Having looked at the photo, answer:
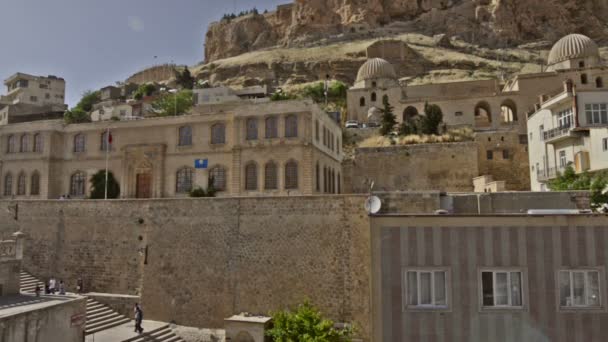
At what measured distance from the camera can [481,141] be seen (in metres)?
36.9

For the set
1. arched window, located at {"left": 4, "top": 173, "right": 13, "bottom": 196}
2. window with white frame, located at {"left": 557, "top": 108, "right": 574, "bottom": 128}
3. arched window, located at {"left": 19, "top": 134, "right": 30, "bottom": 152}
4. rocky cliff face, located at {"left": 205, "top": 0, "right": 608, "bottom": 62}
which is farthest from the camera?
rocky cliff face, located at {"left": 205, "top": 0, "right": 608, "bottom": 62}

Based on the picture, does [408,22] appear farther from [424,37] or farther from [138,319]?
[138,319]

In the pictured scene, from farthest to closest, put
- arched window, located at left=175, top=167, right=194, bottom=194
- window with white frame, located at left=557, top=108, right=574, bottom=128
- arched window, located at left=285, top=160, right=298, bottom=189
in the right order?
arched window, located at left=175, top=167, right=194, bottom=194 → arched window, located at left=285, top=160, right=298, bottom=189 → window with white frame, located at left=557, top=108, right=574, bottom=128

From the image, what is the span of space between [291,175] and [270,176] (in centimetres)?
139

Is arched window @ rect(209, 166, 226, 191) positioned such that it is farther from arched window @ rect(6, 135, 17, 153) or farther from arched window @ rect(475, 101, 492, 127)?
arched window @ rect(475, 101, 492, 127)

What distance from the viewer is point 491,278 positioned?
1116 centimetres

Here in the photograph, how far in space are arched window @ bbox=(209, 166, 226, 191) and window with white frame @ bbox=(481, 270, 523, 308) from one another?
64.4ft

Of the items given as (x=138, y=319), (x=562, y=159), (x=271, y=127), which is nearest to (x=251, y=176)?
(x=271, y=127)

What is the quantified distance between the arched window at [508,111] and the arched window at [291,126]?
93.3ft

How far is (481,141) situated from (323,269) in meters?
24.6

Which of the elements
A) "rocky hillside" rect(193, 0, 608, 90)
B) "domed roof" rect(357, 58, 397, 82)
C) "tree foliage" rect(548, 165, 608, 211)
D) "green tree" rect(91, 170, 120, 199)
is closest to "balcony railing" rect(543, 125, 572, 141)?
"tree foliage" rect(548, 165, 608, 211)

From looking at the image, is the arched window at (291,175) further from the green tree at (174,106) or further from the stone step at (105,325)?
the green tree at (174,106)

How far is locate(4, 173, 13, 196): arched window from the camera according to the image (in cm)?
3341

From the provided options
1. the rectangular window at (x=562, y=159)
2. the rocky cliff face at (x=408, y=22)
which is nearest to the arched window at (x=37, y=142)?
the rectangular window at (x=562, y=159)
